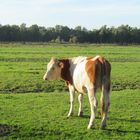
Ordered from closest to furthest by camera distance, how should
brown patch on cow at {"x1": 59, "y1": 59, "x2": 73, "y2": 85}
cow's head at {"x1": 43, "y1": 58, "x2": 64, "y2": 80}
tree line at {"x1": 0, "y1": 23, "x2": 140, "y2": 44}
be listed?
1. brown patch on cow at {"x1": 59, "y1": 59, "x2": 73, "y2": 85}
2. cow's head at {"x1": 43, "y1": 58, "x2": 64, "y2": 80}
3. tree line at {"x1": 0, "y1": 23, "x2": 140, "y2": 44}

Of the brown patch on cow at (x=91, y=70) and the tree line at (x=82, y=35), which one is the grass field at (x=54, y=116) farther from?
the tree line at (x=82, y=35)

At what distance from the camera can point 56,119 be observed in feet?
41.3

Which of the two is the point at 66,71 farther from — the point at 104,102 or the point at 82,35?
the point at 82,35

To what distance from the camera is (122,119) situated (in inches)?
502

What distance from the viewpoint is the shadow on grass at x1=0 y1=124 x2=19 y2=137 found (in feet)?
35.2

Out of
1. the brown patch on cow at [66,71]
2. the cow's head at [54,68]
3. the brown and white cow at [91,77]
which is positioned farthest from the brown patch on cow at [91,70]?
the cow's head at [54,68]

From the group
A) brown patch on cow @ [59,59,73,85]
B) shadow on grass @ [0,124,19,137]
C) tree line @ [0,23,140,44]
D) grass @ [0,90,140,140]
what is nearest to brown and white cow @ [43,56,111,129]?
brown patch on cow @ [59,59,73,85]

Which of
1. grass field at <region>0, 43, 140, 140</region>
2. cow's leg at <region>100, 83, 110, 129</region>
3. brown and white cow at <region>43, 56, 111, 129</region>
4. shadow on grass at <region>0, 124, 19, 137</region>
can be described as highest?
brown and white cow at <region>43, 56, 111, 129</region>

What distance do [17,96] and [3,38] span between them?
96910mm

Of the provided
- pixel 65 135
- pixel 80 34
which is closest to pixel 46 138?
pixel 65 135

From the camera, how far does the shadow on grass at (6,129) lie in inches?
423

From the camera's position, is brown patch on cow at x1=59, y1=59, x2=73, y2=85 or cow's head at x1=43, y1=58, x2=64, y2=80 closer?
brown patch on cow at x1=59, y1=59, x2=73, y2=85

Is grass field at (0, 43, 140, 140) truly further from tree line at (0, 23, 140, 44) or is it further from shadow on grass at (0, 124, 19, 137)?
tree line at (0, 23, 140, 44)

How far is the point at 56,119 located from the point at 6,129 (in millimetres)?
2036
